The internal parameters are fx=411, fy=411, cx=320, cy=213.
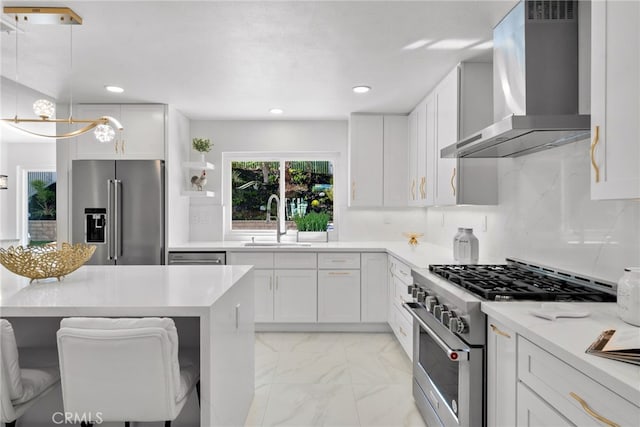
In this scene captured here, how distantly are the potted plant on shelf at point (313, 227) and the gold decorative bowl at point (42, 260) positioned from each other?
2.89m

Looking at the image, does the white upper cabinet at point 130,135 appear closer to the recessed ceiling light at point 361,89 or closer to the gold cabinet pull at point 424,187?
the recessed ceiling light at point 361,89

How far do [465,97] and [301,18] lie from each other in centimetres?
135

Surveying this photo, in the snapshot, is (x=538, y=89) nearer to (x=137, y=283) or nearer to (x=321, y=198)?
(x=137, y=283)

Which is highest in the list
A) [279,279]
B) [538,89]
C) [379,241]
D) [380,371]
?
[538,89]

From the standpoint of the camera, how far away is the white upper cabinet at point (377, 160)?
457 cm

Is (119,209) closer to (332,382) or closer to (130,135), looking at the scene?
(130,135)

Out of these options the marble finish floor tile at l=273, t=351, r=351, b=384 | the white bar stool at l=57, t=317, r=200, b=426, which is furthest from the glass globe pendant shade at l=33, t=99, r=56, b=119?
the marble finish floor tile at l=273, t=351, r=351, b=384

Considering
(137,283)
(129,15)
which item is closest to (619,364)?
(137,283)

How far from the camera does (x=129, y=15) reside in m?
2.28

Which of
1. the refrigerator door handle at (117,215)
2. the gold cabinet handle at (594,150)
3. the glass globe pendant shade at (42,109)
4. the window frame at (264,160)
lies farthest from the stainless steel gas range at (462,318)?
the refrigerator door handle at (117,215)

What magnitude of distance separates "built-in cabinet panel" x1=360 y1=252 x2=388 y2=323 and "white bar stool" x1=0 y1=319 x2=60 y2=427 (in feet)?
9.74

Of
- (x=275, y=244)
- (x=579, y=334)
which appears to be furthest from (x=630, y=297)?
(x=275, y=244)

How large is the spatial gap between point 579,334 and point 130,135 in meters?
4.21

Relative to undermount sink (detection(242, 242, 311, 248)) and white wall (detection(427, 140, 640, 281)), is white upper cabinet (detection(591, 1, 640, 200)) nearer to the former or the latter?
white wall (detection(427, 140, 640, 281))
